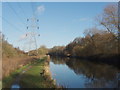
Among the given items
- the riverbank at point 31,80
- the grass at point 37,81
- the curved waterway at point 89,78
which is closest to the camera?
the grass at point 37,81

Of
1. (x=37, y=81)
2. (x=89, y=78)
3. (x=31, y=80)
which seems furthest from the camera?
(x=89, y=78)

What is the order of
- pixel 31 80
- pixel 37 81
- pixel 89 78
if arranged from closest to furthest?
pixel 37 81 < pixel 31 80 < pixel 89 78

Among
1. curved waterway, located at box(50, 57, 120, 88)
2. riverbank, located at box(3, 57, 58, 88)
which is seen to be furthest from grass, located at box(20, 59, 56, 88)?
curved waterway, located at box(50, 57, 120, 88)

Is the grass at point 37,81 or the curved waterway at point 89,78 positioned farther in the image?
the curved waterway at point 89,78

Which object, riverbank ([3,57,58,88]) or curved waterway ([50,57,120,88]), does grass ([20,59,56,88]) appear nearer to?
riverbank ([3,57,58,88])

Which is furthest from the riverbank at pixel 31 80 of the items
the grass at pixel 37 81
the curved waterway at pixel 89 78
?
the curved waterway at pixel 89 78

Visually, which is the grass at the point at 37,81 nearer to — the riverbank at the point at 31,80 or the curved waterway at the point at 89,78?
the riverbank at the point at 31,80

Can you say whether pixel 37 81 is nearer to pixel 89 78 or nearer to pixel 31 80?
pixel 31 80

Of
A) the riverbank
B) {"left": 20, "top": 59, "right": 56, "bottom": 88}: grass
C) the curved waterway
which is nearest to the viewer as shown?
{"left": 20, "top": 59, "right": 56, "bottom": 88}: grass

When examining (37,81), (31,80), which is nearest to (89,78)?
(31,80)

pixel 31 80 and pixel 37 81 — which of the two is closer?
pixel 37 81

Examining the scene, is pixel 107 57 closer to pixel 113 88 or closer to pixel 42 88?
pixel 113 88

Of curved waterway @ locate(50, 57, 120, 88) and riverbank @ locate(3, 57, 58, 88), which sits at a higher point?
riverbank @ locate(3, 57, 58, 88)

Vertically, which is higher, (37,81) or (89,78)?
(37,81)
